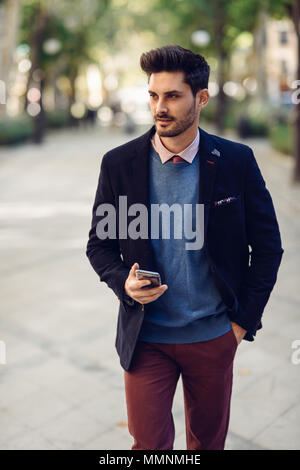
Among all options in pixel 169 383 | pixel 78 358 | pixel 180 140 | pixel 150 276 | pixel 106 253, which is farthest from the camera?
pixel 78 358

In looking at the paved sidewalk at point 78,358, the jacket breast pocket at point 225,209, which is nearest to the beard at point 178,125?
the jacket breast pocket at point 225,209

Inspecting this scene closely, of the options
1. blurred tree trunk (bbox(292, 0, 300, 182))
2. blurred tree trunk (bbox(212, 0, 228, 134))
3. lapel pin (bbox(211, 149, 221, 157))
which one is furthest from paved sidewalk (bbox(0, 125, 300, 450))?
blurred tree trunk (bbox(212, 0, 228, 134))

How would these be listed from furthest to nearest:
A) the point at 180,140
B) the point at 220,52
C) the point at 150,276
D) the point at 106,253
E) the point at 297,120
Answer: the point at 220,52 < the point at 297,120 < the point at 106,253 < the point at 180,140 < the point at 150,276

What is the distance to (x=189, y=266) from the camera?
243 centimetres

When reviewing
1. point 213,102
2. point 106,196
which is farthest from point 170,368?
point 213,102

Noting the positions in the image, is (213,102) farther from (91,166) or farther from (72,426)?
(72,426)

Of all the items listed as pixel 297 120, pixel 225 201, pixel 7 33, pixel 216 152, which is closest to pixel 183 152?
pixel 216 152

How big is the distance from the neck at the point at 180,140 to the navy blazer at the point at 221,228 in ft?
0.25

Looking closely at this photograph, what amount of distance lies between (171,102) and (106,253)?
72 centimetres

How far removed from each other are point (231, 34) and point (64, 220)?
22.0 meters

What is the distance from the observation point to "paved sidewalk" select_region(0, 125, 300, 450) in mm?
3838

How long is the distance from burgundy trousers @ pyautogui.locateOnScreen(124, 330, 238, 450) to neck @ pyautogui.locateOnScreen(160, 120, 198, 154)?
79cm

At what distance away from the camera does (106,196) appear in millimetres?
2578

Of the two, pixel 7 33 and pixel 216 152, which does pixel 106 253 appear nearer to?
pixel 216 152
